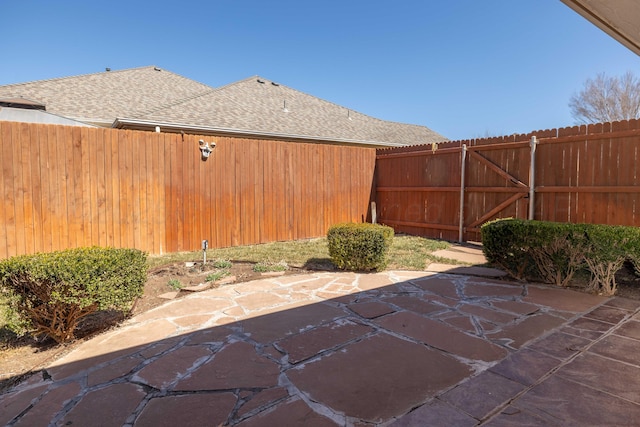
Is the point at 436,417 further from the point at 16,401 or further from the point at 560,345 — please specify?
the point at 16,401

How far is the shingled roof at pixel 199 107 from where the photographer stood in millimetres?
8867

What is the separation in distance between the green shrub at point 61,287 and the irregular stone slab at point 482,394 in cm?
262

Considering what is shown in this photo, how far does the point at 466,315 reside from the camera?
316 centimetres

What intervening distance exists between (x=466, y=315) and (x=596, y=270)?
191cm

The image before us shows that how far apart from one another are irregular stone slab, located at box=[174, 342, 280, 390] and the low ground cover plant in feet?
11.4

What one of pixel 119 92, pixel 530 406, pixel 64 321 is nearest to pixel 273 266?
pixel 64 321

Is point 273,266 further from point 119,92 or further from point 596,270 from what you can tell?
point 119,92

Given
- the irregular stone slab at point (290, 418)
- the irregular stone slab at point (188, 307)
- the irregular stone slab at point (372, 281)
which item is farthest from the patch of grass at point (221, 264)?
the irregular stone slab at point (290, 418)

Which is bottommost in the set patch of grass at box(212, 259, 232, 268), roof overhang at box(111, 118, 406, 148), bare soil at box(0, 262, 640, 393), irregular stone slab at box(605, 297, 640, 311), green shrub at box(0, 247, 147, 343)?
bare soil at box(0, 262, 640, 393)

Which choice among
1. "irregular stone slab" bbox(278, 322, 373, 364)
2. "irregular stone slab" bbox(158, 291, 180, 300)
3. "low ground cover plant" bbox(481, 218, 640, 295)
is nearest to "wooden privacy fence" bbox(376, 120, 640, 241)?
"low ground cover plant" bbox(481, 218, 640, 295)

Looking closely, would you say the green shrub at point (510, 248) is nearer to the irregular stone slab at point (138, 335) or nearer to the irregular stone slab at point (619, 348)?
the irregular stone slab at point (619, 348)

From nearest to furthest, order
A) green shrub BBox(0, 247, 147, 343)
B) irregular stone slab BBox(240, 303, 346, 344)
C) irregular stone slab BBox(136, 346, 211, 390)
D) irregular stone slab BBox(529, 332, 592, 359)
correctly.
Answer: irregular stone slab BBox(136, 346, 211, 390)
irregular stone slab BBox(529, 332, 592, 359)
green shrub BBox(0, 247, 147, 343)
irregular stone slab BBox(240, 303, 346, 344)

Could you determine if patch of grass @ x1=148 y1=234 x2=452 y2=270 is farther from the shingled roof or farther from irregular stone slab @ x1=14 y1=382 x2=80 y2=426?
the shingled roof

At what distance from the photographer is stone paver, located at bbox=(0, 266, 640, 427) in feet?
5.76
